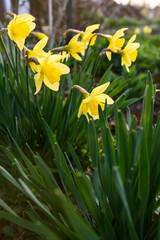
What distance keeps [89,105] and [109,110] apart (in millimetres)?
431

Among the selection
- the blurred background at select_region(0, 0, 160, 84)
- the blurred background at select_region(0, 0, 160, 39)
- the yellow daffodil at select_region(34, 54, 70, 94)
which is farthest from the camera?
the blurred background at select_region(0, 0, 160, 39)

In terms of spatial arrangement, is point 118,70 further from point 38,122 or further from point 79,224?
point 79,224

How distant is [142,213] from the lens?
78 cm

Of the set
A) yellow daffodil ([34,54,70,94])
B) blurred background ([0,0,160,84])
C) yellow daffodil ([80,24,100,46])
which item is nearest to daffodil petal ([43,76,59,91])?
yellow daffodil ([34,54,70,94])

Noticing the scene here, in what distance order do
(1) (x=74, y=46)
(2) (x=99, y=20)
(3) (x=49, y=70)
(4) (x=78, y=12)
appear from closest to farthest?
(3) (x=49, y=70)
(1) (x=74, y=46)
(2) (x=99, y=20)
(4) (x=78, y=12)

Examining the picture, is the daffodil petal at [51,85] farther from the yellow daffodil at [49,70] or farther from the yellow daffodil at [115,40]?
the yellow daffodil at [115,40]

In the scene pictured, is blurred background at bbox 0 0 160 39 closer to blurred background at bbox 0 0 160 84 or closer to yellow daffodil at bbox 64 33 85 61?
blurred background at bbox 0 0 160 84

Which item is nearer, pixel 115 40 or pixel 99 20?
pixel 115 40

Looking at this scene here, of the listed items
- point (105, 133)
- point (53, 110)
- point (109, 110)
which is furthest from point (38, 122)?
point (105, 133)

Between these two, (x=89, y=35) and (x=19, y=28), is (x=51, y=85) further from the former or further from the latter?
(x=89, y=35)

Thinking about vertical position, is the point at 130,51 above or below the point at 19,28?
below

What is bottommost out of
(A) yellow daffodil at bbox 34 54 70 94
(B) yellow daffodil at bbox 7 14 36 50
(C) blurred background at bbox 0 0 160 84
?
(C) blurred background at bbox 0 0 160 84

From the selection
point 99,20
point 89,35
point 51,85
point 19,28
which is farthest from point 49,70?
point 99,20

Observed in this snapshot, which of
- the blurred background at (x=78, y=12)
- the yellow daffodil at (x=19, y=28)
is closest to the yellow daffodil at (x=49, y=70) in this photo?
the yellow daffodil at (x=19, y=28)
